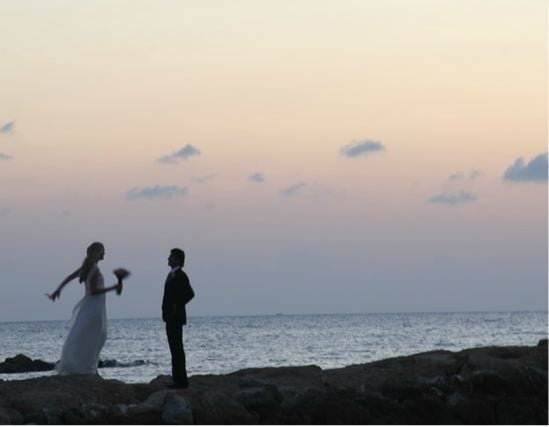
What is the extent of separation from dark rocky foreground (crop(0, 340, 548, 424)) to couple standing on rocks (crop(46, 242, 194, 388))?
60cm

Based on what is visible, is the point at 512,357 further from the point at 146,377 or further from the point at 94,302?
the point at 146,377

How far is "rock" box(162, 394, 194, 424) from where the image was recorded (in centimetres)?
1675

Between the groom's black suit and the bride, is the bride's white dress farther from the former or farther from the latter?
the groom's black suit

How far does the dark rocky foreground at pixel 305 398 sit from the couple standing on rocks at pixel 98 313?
0.60 m

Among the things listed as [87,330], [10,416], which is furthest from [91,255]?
[10,416]

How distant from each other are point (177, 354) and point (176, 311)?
2.30ft

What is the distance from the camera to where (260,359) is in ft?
234

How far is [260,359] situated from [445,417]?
53.6 m

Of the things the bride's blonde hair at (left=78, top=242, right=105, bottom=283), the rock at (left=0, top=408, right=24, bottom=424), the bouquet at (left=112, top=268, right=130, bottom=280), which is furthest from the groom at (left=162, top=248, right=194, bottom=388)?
the rock at (left=0, top=408, right=24, bottom=424)

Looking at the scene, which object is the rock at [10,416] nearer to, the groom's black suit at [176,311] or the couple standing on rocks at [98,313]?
the couple standing on rocks at [98,313]

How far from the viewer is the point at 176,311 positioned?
1875cm

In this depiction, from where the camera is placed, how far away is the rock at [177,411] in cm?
1675

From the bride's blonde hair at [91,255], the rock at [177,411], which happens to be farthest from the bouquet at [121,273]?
the rock at [177,411]

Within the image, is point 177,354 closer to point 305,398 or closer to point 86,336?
point 86,336
